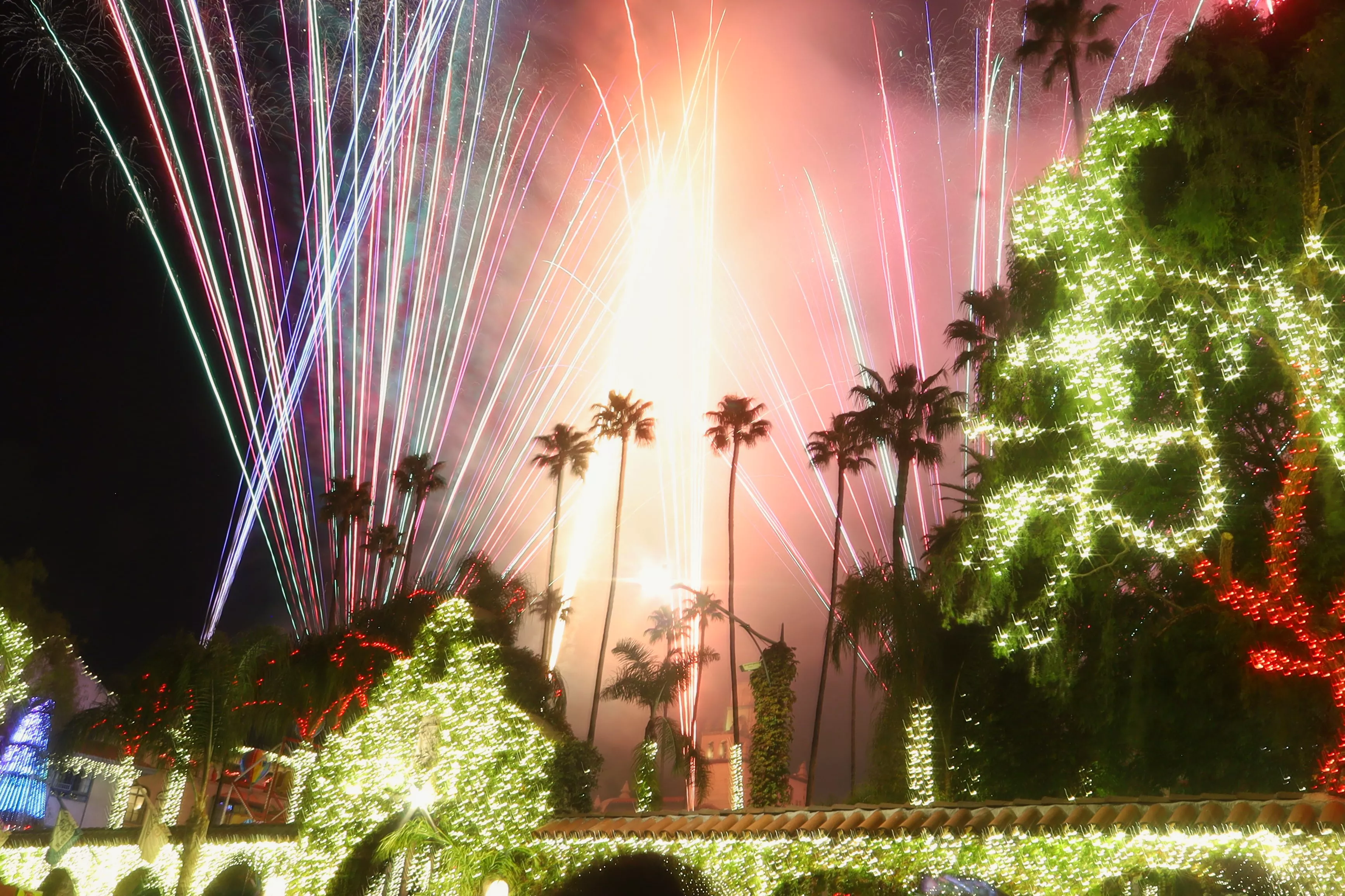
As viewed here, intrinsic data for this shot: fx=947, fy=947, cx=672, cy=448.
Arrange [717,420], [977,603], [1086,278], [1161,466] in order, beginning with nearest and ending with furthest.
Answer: [1086,278] < [1161,466] < [977,603] < [717,420]

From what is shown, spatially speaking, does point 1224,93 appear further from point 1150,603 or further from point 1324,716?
point 1324,716

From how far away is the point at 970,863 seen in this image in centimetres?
1067

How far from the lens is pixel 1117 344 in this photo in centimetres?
1384

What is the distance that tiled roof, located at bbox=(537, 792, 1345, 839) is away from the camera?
8.77m

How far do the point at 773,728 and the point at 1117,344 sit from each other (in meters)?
9.14

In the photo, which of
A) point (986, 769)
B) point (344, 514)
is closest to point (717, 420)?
point (344, 514)

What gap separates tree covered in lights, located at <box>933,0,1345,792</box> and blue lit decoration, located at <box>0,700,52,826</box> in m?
29.5

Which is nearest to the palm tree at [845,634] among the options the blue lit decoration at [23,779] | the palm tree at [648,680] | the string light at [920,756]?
the string light at [920,756]

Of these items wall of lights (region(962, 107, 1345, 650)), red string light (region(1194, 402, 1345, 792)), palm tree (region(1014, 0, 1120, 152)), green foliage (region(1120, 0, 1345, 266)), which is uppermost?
palm tree (region(1014, 0, 1120, 152))

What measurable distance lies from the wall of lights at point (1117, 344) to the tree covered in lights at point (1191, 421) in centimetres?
4

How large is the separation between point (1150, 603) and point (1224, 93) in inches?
315

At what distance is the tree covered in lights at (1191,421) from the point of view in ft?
41.4

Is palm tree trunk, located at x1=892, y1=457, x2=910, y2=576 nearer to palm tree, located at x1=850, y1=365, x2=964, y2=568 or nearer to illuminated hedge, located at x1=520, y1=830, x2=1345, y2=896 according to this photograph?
palm tree, located at x1=850, y1=365, x2=964, y2=568

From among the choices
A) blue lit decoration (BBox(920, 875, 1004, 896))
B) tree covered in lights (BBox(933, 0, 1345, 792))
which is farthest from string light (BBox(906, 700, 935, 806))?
blue lit decoration (BBox(920, 875, 1004, 896))
